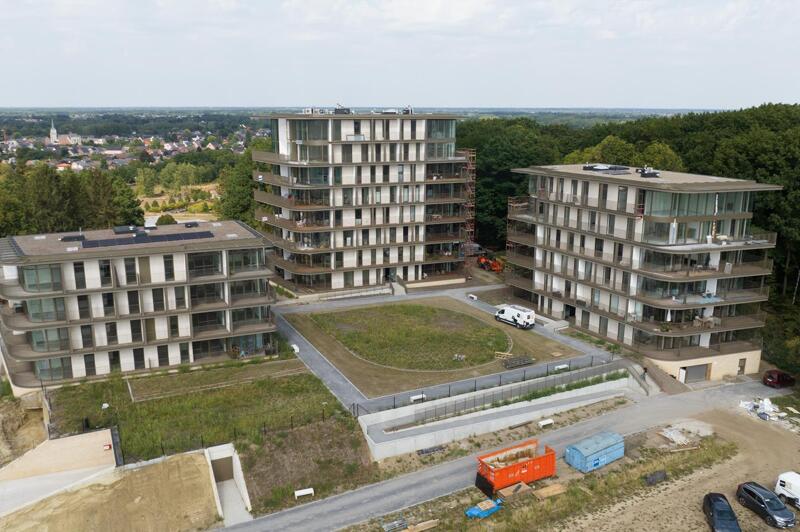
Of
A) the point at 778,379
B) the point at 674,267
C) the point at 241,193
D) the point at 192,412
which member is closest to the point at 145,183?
the point at 241,193

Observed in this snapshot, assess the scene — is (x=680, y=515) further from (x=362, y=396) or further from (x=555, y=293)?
(x=555, y=293)

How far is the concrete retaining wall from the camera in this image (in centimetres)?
4147

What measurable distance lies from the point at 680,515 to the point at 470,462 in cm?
1295

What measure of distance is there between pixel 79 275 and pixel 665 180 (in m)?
50.6

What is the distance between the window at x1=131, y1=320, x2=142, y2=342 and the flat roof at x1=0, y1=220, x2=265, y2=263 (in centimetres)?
579

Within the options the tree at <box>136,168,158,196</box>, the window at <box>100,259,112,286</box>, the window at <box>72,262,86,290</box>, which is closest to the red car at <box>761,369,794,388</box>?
the window at <box>100,259,112,286</box>

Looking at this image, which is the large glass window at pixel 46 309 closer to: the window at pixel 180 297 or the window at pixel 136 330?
the window at pixel 136 330

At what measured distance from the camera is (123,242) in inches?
2046

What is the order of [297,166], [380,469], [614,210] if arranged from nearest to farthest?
[380,469], [614,210], [297,166]

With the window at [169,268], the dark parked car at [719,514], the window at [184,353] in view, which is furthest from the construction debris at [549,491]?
the window at [169,268]

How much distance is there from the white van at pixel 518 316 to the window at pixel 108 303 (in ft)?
122

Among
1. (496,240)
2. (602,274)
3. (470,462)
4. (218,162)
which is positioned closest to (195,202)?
(218,162)

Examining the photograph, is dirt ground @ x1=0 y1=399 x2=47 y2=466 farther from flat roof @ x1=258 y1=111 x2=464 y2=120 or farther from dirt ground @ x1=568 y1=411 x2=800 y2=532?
flat roof @ x1=258 y1=111 x2=464 y2=120

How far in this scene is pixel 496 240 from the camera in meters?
94.9
